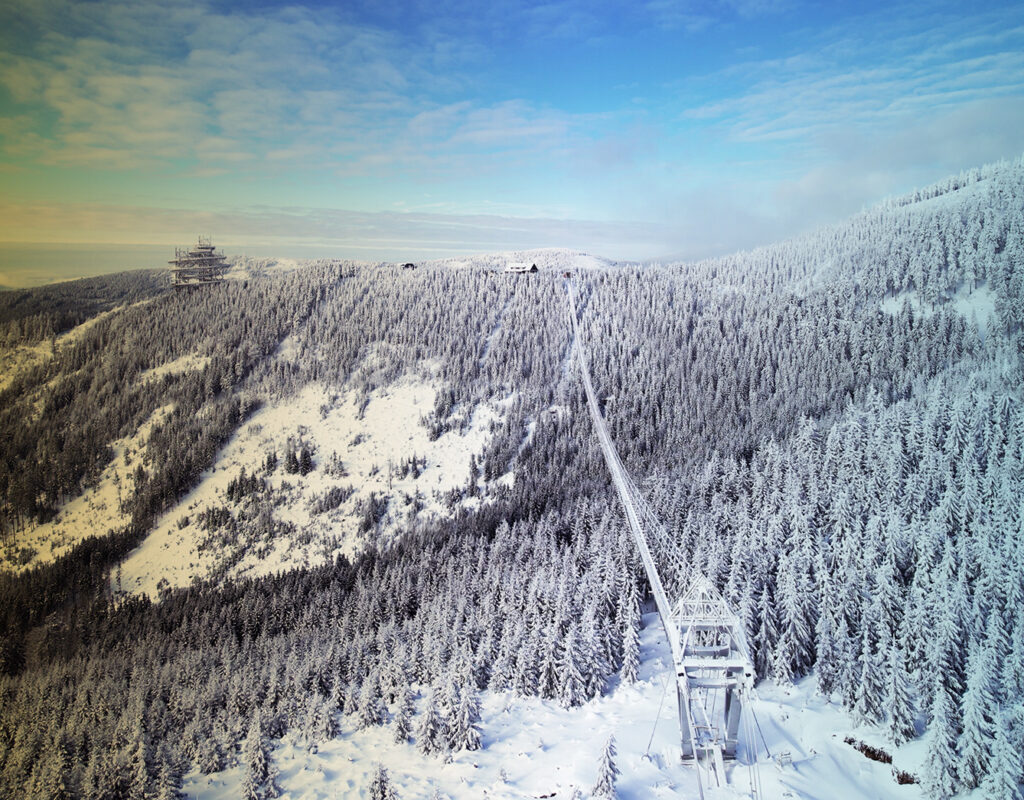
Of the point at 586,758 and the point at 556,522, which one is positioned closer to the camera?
the point at 586,758

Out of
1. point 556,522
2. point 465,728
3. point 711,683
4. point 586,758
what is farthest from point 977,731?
point 556,522

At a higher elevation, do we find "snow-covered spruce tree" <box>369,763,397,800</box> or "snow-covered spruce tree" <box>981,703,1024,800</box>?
"snow-covered spruce tree" <box>981,703,1024,800</box>

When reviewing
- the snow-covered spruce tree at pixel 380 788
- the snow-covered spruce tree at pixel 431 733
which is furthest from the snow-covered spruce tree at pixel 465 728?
the snow-covered spruce tree at pixel 380 788

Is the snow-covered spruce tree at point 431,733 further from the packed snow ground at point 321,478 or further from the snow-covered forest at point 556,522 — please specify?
the packed snow ground at point 321,478

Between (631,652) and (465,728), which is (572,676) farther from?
(465,728)

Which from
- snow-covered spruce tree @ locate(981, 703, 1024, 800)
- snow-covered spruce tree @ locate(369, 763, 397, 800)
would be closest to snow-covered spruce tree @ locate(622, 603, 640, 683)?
snow-covered spruce tree @ locate(369, 763, 397, 800)

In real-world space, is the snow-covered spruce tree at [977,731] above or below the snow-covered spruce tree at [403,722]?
above

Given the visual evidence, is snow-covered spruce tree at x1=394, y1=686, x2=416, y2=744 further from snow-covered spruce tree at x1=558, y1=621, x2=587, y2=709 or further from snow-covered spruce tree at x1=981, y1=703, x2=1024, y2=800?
snow-covered spruce tree at x1=981, y1=703, x2=1024, y2=800
